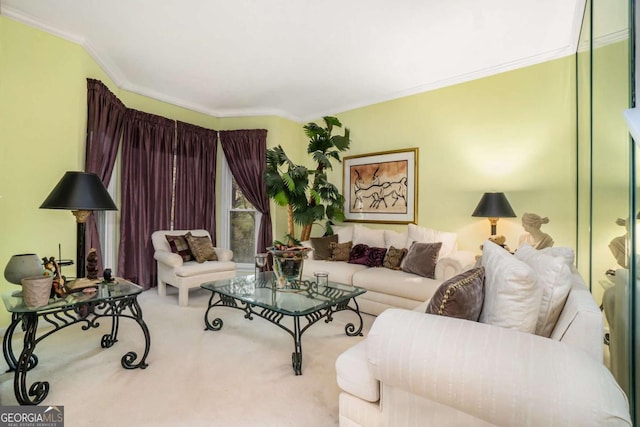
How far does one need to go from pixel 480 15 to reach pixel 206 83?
10.2 feet

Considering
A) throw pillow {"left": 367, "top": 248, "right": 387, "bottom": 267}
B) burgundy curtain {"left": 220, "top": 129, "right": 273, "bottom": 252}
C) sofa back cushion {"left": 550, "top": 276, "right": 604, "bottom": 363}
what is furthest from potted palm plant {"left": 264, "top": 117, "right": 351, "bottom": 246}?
sofa back cushion {"left": 550, "top": 276, "right": 604, "bottom": 363}

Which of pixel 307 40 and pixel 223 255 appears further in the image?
pixel 223 255

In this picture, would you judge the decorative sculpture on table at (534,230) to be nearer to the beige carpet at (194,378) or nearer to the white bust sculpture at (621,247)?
the white bust sculpture at (621,247)

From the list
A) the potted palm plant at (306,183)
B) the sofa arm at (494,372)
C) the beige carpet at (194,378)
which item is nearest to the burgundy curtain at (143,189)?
the beige carpet at (194,378)

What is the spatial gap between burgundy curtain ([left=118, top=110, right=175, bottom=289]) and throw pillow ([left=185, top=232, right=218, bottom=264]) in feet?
2.14

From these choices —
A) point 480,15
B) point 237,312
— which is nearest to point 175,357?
point 237,312

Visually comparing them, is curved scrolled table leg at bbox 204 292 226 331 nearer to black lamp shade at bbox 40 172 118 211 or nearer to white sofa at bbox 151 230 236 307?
white sofa at bbox 151 230 236 307

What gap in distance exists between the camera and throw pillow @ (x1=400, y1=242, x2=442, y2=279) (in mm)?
2957

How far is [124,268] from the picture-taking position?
3795 millimetres

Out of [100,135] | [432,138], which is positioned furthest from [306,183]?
[100,135]

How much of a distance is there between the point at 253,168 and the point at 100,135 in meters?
2.01

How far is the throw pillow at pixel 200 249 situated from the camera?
374 cm

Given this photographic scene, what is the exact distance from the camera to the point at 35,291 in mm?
1698

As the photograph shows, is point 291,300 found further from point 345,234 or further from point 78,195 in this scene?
point 345,234
